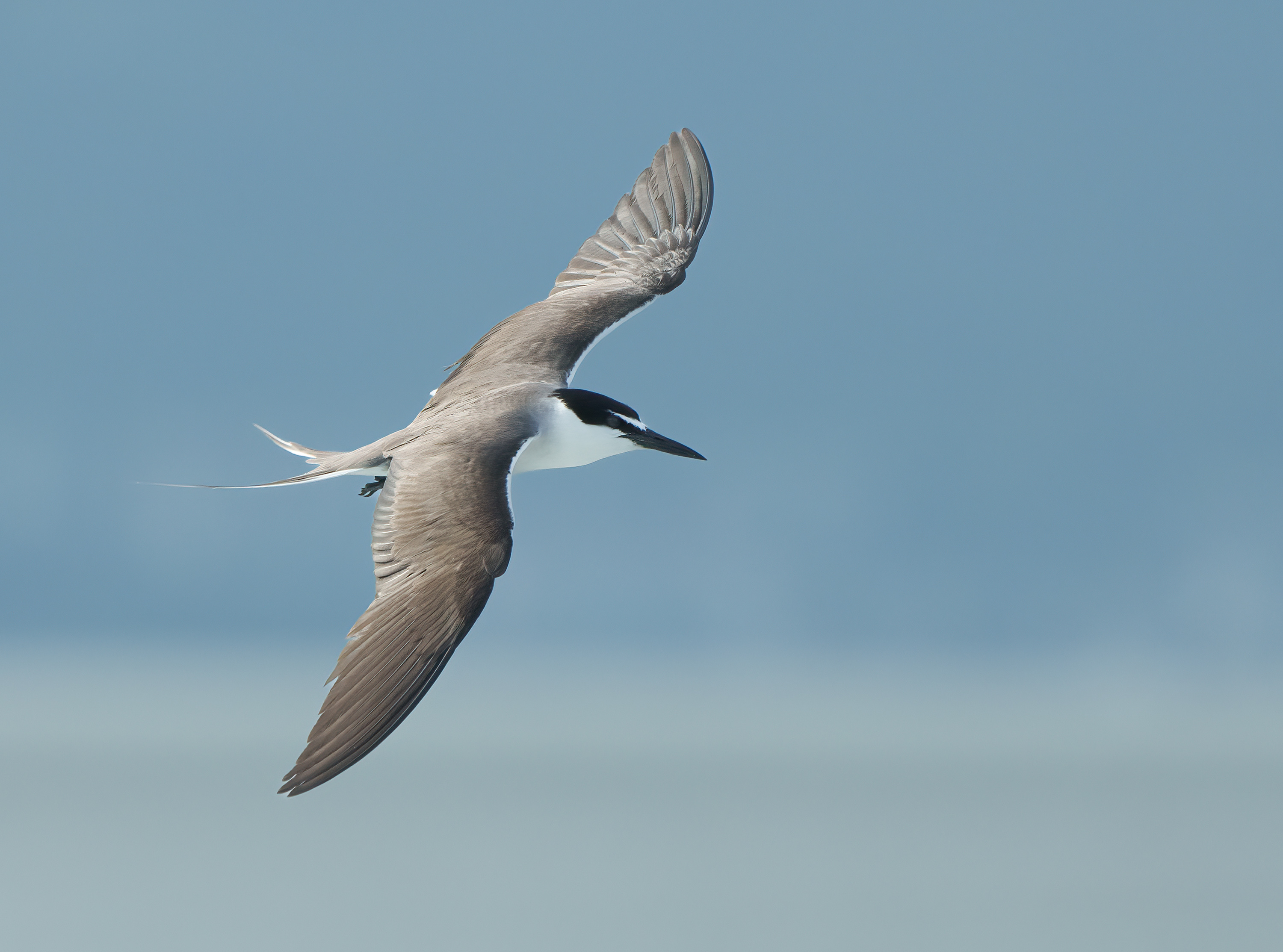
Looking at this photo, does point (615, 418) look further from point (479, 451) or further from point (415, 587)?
point (415, 587)

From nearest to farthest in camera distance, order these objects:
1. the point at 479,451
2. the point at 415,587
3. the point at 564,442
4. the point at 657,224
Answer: the point at 415,587 < the point at 479,451 < the point at 564,442 < the point at 657,224

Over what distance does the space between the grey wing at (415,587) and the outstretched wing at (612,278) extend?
163 centimetres

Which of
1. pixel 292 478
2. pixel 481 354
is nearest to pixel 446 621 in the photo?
pixel 292 478

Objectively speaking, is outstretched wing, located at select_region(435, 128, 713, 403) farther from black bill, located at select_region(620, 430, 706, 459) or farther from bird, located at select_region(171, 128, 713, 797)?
black bill, located at select_region(620, 430, 706, 459)

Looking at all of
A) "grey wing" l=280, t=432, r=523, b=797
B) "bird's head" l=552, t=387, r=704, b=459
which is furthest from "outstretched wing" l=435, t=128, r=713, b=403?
"grey wing" l=280, t=432, r=523, b=797

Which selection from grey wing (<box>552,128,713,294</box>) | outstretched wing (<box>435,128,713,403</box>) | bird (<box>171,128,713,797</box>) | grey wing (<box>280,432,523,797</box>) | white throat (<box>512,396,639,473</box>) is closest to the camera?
grey wing (<box>280,432,523,797</box>)

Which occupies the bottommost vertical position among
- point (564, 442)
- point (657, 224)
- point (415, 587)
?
point (415, 587)

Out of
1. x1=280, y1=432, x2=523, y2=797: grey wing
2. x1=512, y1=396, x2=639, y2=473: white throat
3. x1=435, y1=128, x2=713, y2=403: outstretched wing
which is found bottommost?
x1=280, y1=432, x2=523, y2=797: grey wing


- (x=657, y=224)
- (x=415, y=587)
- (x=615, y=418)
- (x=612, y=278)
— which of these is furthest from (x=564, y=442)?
(x=657, y=224)

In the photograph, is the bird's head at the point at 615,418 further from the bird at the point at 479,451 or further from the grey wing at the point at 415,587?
the grey wing at the point at 415,587

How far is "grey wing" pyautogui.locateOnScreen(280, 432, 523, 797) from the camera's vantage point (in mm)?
5820

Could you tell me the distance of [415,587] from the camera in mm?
6645

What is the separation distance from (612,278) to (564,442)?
2.50 m

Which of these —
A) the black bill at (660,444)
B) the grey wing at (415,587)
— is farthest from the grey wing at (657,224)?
the grey wing at (415,587)
